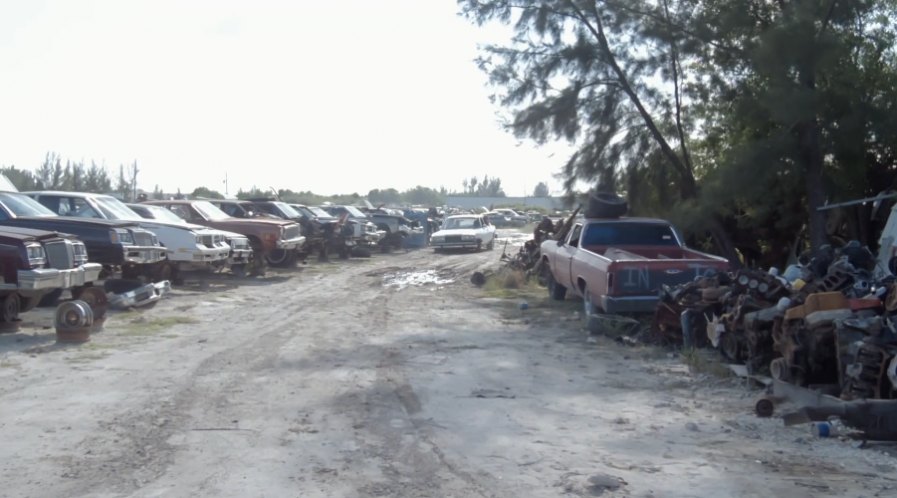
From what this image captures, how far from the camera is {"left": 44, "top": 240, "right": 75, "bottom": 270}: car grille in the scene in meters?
12.8

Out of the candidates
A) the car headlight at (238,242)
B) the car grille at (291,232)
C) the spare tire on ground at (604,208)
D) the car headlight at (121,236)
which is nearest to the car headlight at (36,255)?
the car headlight at (121,236)

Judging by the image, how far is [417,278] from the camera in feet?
80.5

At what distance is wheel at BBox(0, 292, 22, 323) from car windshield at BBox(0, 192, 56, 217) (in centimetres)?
345

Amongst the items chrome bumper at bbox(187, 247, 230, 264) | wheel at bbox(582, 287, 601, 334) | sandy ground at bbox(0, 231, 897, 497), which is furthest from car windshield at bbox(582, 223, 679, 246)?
chrome bumper at bbox(187, 247, 230, 264)

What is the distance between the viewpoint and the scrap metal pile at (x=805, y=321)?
7832mm

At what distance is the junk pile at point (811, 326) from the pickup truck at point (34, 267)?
779 cm

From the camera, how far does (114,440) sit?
7.30 meters

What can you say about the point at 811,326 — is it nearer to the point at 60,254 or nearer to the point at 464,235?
the point at 60,254

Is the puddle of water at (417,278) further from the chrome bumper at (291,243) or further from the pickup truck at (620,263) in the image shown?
the pickup truck at (620,263)

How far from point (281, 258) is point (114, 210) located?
676cm

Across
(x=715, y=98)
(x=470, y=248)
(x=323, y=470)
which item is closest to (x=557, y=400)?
(x=323, y=470)

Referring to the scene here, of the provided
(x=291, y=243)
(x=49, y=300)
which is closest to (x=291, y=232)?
(x=291, y=243)

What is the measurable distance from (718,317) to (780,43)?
7.57 m

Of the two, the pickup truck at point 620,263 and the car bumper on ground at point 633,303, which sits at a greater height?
the pickup truck at point 620,263
